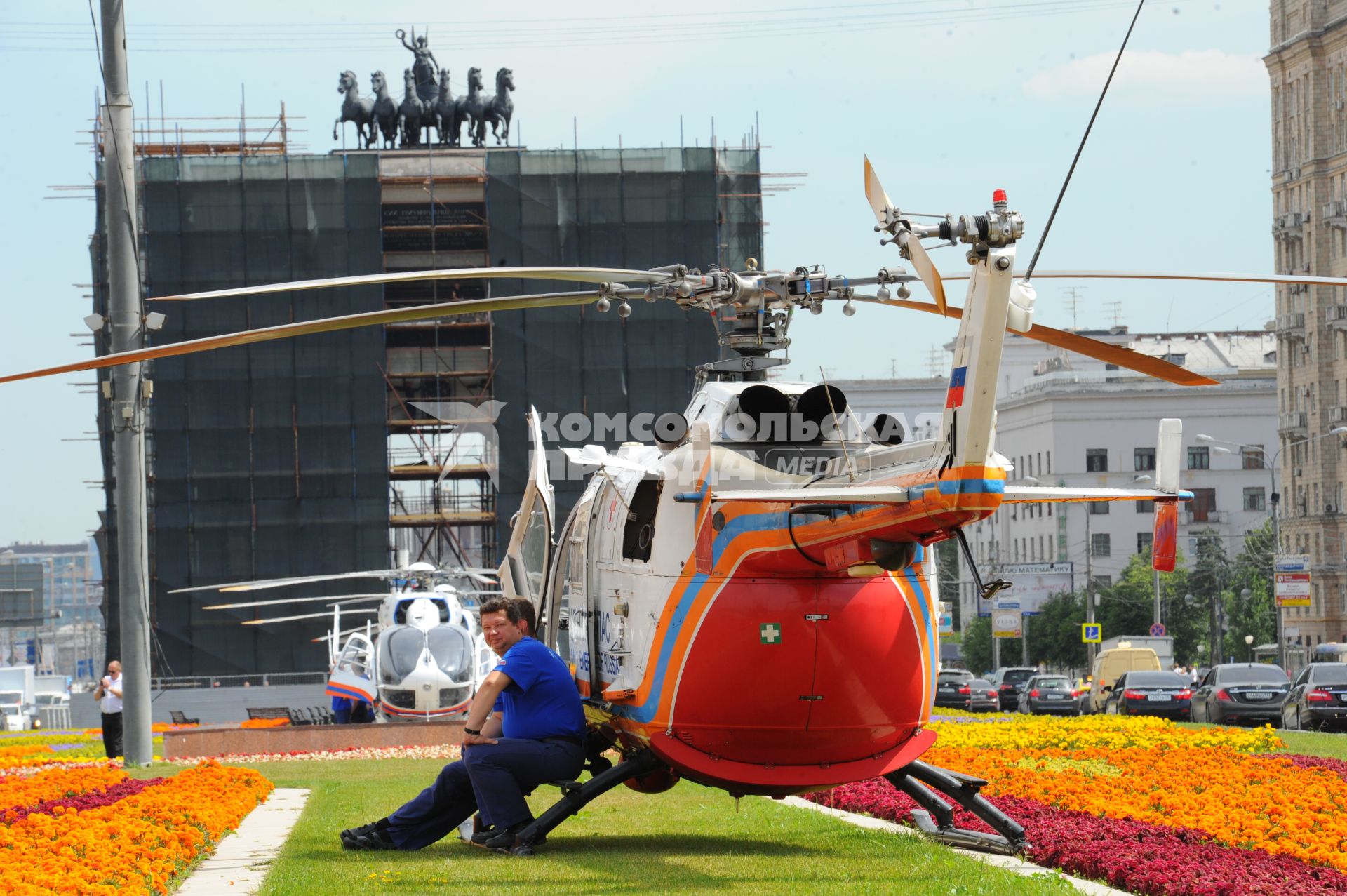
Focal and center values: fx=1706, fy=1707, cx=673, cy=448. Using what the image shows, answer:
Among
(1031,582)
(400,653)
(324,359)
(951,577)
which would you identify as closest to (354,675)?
(400,653)

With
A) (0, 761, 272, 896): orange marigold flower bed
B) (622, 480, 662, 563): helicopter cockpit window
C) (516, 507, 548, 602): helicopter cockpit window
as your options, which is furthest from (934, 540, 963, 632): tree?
(622, 480, 662, 563): helicopter cockpit window

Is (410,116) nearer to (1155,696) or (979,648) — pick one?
(1155,696)

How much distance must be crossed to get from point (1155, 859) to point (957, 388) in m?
3.41

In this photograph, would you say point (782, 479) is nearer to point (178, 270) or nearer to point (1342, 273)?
point (178, 270)

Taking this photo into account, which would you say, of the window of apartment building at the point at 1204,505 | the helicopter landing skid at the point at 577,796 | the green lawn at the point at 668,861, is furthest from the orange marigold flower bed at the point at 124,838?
the window of apartment building at the point at 1204,505

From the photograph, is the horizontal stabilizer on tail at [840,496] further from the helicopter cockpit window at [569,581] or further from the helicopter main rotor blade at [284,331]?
the helicopter cockpit window at [569,581]

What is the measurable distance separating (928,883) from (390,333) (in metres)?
55.6

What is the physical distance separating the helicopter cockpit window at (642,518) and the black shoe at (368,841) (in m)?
2.64

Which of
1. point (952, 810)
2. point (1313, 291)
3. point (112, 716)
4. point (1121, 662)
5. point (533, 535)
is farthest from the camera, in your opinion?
point (1313, 291)

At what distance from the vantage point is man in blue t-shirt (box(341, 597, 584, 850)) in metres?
11.8

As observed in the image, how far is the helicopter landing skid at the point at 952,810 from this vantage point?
11.8 m

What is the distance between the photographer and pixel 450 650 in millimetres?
31781

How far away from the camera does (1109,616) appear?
8744 cm

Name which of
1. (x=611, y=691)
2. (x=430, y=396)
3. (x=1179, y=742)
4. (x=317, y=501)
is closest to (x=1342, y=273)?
(x=430, y=396)
